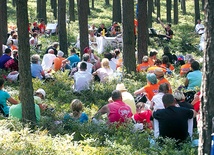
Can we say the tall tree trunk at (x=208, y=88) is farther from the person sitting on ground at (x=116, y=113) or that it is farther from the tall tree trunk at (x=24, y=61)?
the tall tree trunk at (x=24, y=61)

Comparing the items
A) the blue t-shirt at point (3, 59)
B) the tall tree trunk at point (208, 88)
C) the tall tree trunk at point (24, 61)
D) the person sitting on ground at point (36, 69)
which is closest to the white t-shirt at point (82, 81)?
the person sitting on ground at point (36, 69)

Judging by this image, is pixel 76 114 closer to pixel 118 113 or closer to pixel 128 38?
pixel 118 113

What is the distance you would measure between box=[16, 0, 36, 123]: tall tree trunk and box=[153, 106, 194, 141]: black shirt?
273cm

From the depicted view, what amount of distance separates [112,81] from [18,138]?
726 cm

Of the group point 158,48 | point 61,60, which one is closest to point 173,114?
point 61,60

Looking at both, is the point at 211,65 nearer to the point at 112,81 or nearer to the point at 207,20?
the point at 207,20

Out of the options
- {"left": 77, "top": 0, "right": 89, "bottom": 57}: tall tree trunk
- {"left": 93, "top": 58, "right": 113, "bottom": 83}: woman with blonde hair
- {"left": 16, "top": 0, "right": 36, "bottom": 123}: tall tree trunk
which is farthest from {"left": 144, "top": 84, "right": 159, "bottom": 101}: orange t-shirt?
→ {"left": 77, "top": 0, "right": 89, "bottom": 57}: tall tree trunk

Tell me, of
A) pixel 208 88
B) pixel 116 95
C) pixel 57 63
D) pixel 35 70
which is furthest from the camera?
pixel 57 63

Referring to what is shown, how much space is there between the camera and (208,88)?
531 centimetres

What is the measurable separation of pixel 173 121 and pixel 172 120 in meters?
0.03

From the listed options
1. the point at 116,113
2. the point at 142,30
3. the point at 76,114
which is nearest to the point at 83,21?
the point at 142,30

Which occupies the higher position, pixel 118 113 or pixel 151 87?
pixel 151 87

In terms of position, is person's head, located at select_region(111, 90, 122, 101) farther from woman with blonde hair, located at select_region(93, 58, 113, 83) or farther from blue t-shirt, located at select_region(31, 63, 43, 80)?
blue t-shirt, located at select_region(31, 63, 43, 80)

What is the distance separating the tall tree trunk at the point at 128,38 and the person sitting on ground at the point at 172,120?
7712 millimetres
